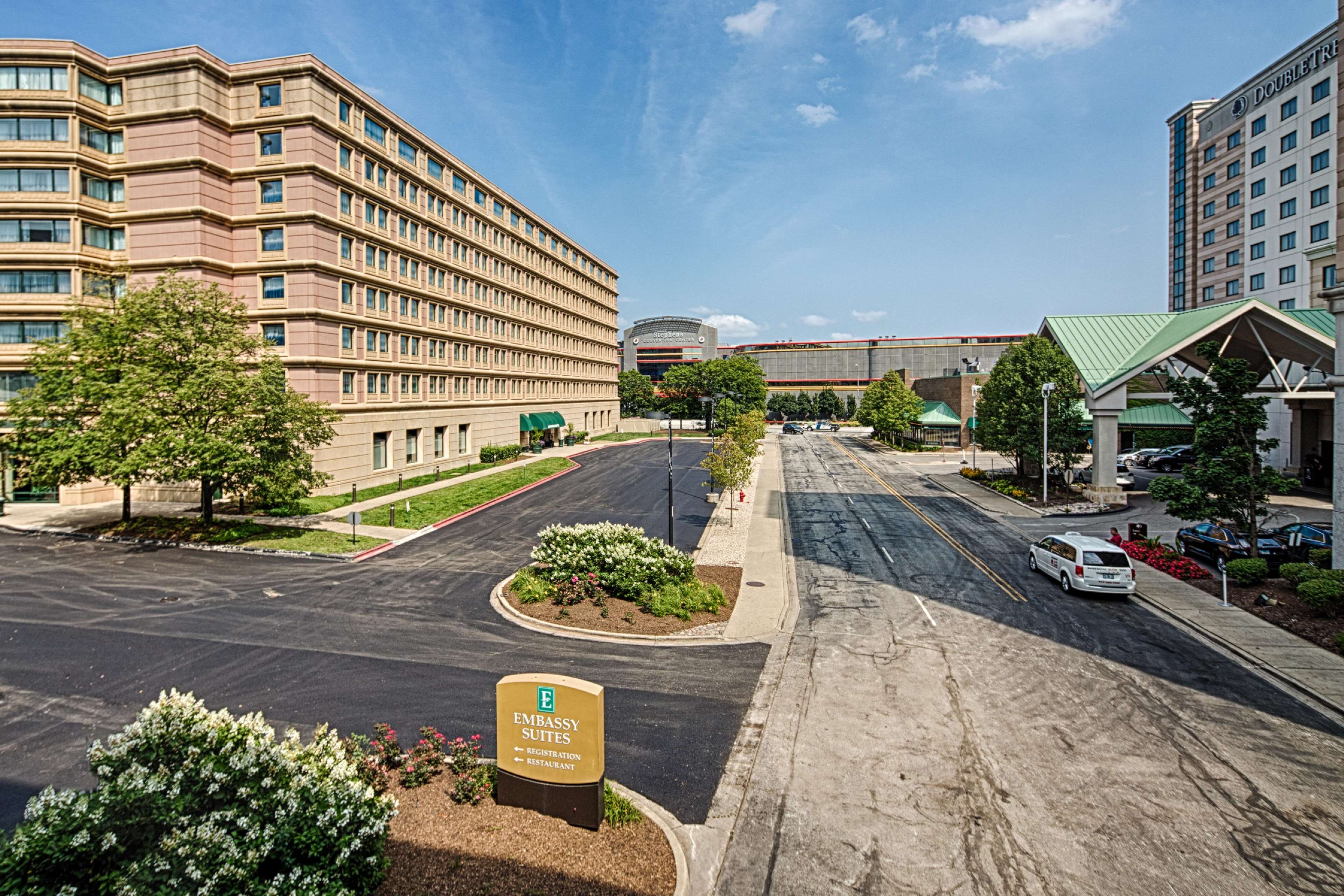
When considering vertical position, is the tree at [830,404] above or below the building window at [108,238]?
below

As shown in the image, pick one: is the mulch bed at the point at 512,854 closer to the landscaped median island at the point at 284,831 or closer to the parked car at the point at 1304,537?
the landscaped median island at the point at 284,831

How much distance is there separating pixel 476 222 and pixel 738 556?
143 ft

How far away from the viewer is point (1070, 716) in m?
12.4

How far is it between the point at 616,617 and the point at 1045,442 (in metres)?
30.9

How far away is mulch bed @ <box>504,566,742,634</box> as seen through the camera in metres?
17.2

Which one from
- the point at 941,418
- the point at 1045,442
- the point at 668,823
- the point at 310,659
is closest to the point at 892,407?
the point at 941,418

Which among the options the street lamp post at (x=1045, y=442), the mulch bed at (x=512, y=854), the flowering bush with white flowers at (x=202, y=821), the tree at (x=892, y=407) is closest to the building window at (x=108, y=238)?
the flowering bush with white flowers at (x=202, y=821)

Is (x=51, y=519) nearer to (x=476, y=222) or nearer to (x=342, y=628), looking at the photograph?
(x=342, y=628)

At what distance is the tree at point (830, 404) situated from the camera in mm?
131000

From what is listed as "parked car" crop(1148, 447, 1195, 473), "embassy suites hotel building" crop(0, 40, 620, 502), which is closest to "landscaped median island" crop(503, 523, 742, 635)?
"embassy suites hotel building" crop(0, 40, 620, 502)

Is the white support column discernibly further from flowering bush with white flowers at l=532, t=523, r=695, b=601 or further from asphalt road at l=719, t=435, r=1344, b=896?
flowering bush with white flowers at l=532, t=523, r=695, b=601

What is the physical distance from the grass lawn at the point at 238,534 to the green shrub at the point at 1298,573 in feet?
105

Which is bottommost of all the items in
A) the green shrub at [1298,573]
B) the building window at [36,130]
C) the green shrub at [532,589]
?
the green shrub at [532,589]

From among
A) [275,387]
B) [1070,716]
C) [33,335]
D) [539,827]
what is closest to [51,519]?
[33,335]
